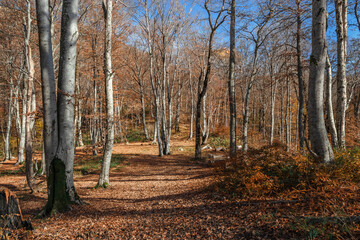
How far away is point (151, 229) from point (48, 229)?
1912mm

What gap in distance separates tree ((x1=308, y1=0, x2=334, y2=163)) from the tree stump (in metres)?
6.03

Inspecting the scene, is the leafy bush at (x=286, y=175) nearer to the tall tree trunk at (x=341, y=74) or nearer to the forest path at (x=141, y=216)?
the forest path at (x=141, y=216)

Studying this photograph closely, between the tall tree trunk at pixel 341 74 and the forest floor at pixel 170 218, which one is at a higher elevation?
the tall tree trunk at pixel 341 74

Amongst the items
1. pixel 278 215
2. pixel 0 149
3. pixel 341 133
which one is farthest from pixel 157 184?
pixel 0 149

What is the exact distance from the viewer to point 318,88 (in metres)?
4.56

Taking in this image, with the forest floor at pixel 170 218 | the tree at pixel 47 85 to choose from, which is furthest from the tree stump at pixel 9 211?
the tree at pixel 47 85

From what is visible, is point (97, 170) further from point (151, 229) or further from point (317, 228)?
point (317, 228)

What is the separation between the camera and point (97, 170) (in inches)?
449

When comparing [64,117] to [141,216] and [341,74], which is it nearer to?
[141,216]

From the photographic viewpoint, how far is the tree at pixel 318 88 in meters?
4.46

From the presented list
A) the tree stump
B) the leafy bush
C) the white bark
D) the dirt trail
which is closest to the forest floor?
the dirt trail

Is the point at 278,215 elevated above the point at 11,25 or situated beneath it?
situated beneath

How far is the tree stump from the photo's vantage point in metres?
3.05

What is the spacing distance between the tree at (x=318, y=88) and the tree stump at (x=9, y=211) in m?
6.03
